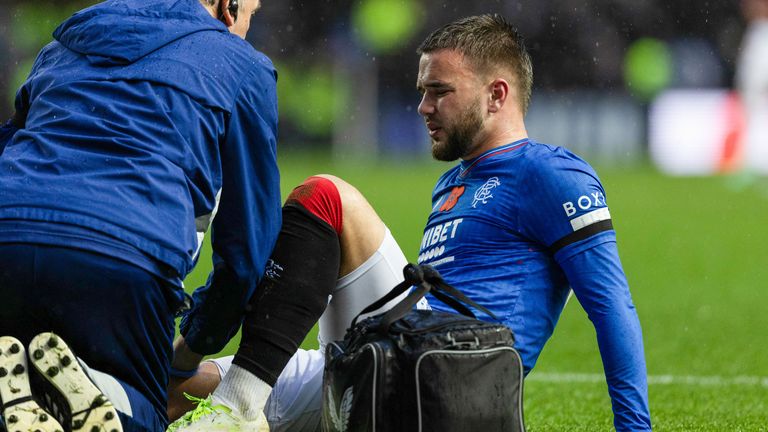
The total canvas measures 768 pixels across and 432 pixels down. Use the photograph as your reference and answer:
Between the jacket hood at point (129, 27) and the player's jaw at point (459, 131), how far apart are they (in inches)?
29.0

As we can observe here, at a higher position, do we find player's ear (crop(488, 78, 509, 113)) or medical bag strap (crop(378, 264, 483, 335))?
player's ear (crop(488, 78, 509, 113))

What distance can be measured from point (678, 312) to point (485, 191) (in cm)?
451

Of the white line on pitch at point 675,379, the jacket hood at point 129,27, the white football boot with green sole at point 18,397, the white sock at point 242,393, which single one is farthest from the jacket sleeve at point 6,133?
the white line on pitch at point 675,379

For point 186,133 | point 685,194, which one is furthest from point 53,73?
point 685,194

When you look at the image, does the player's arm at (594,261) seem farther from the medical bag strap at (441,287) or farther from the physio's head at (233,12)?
the physio's head at (233,12)

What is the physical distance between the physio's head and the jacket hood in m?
0.12

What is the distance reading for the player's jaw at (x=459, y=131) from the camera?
329 cm

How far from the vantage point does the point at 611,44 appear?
25141mm

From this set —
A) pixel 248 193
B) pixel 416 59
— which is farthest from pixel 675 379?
pixel 416 59

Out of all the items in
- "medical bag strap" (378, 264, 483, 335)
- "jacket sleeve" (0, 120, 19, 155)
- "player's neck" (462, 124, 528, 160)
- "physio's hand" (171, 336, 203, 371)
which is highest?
"player's neck" (462, 124, 528, 160)

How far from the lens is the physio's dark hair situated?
3.33 metres

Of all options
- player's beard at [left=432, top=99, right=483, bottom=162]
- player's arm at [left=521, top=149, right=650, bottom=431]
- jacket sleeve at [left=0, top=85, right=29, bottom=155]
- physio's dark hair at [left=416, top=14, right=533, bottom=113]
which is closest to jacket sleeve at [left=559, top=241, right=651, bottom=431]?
player's arm at [left=521, top=149, right=650, bottom=431]

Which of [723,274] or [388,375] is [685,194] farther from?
[388,375]

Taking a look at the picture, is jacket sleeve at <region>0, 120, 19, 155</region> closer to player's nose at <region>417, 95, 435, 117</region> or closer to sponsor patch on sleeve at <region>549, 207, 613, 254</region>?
player's nose at <region>417, 95, 435, 117</region>
